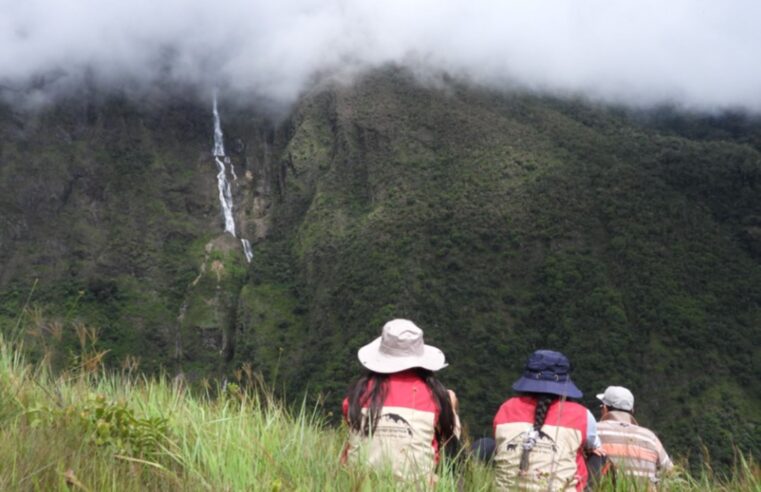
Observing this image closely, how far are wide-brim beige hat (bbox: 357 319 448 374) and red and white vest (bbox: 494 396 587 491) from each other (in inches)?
20.7

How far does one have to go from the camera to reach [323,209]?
7994cm

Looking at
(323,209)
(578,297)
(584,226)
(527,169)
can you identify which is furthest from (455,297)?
(323,209)

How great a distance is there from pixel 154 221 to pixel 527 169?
172 ft

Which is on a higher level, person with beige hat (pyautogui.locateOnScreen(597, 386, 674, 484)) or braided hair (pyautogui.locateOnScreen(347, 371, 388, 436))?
braided hair (pyautogui.locateOnScreen(347, 371, 388, 436))

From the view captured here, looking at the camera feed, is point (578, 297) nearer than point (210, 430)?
No

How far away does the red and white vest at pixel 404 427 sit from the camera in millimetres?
2943

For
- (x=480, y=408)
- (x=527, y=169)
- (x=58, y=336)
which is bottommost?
(x=480, y=408)

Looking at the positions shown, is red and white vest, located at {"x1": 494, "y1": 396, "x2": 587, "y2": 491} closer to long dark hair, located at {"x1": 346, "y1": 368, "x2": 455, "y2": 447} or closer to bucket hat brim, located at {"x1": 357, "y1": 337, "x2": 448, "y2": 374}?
long dark hair, located at {"x1": 346, "y1": 368, "x2": 455, "y2": 447}

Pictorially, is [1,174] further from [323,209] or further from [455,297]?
[455,297]

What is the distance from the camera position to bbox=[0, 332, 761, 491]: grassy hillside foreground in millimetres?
2111

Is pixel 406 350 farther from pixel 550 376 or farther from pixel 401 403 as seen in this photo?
pixel 550 376

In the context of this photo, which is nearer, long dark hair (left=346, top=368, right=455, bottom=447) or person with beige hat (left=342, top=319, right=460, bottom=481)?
person with beige hat (left=342, top=319, right=460, bottom=481)

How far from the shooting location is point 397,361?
365cm

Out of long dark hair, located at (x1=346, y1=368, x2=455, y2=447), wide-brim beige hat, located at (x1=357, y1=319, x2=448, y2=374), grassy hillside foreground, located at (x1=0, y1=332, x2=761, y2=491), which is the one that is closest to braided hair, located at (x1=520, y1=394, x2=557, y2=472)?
grassy hillside foreground, located at (x1=0, y1=332, x2=761, y2=491)
